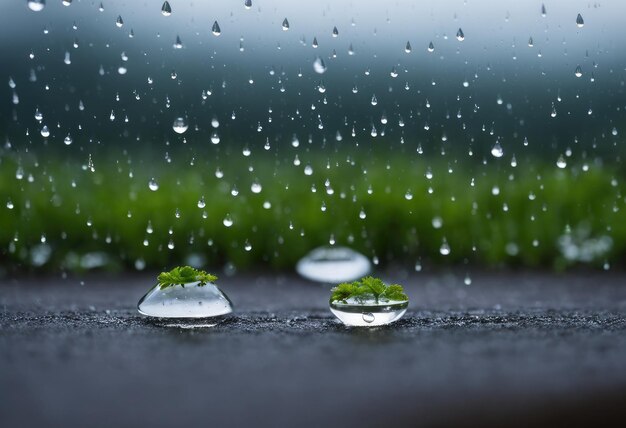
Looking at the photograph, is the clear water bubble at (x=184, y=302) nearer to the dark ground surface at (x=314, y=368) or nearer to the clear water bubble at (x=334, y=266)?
the dark ground surface at (x=314, y=368)

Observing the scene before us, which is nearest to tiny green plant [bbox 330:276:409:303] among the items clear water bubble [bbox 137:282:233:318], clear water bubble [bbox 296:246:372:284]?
clear water bubble [bbox 137:282:233:318]

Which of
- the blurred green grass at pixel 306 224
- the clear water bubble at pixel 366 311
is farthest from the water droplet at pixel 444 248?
the clear water bubble at pixel 366 311

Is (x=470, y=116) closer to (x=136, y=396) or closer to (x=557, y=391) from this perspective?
(x=557, y=391)

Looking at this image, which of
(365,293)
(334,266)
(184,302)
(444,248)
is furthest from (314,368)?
(444,248)

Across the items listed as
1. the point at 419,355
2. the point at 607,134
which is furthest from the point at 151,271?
the point at 607,134

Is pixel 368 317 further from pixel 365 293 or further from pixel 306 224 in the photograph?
pixel 306 224

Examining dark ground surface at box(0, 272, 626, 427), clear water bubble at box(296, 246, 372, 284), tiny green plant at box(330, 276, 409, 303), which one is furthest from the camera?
clear water bubble at box(296, 246, 372, 284)

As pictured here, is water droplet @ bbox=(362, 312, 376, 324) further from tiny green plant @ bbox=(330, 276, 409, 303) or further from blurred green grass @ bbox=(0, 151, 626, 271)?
blurred green grass @ bbox=(0, 151, 626, 271)
